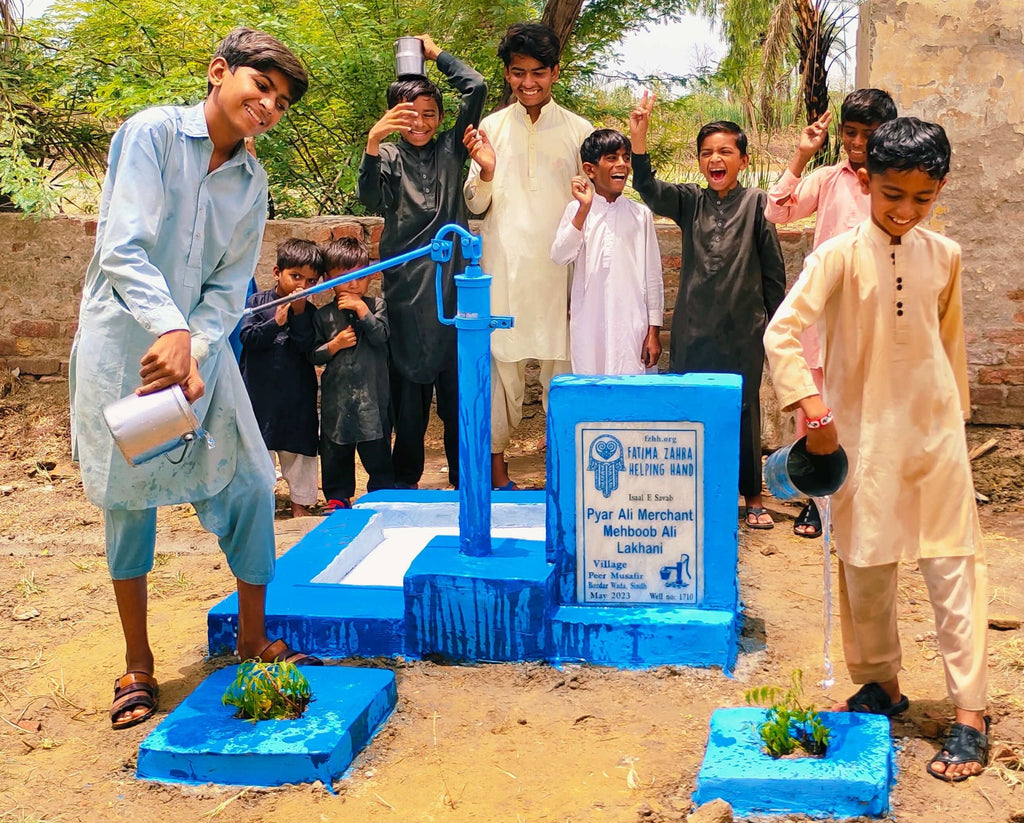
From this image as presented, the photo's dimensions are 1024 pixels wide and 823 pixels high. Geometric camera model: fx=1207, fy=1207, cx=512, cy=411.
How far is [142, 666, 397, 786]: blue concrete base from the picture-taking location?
3.19m

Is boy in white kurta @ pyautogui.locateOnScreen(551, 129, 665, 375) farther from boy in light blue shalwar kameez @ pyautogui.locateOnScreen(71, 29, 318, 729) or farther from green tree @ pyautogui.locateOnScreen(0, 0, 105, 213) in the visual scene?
green tree @ pyautogui.locateOnScreen(0, 0, 105, 213)

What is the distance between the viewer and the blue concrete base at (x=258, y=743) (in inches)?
125

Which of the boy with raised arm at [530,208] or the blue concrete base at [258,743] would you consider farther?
the boy with raised arm at [530,208]

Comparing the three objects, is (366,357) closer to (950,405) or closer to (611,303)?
(611,303)

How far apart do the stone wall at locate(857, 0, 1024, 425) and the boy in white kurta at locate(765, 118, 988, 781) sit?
2886mm

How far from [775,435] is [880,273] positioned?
3.26m

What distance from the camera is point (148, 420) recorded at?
3.07 metres

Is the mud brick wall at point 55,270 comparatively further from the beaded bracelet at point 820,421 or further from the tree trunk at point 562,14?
the beaded bracelet at point 820,421

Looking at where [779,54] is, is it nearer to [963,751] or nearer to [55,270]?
[55,270]

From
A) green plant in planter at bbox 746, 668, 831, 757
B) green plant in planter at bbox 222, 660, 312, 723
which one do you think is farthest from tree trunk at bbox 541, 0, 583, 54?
green plant in planter at bbox 746, 668, 831, 757

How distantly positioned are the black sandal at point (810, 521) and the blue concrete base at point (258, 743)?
2.47 meters

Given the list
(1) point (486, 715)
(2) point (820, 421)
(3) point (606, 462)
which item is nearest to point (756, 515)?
(3) point (606, 462)

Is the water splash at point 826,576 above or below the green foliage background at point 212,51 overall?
below

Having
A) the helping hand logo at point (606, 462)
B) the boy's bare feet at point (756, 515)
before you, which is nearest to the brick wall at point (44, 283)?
the boy's bare feet at point (756, 515)
